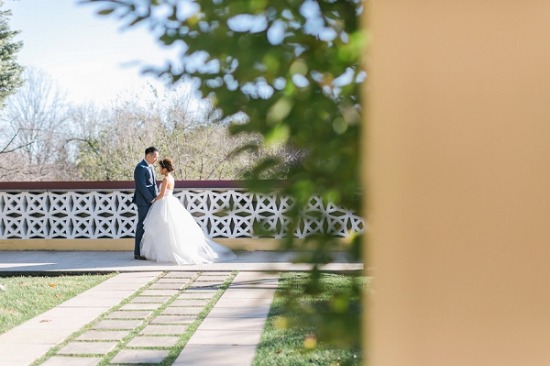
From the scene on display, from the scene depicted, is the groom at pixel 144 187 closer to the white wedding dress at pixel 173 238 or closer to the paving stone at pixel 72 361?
the white wedding dress at pixel 173 238

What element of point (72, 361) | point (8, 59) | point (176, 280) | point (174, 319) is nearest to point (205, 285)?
point (176, 280)

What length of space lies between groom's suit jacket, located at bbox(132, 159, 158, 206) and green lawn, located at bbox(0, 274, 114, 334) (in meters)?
1.81

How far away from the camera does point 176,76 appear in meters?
1.55

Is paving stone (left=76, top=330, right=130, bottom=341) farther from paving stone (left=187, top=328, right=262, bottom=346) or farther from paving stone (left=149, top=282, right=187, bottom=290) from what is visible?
paving stone (left=149, top=282, right=187, bottom=290)

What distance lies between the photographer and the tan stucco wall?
53.6 inches

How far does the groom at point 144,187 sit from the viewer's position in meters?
10.4

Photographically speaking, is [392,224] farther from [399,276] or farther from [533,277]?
[533,277]

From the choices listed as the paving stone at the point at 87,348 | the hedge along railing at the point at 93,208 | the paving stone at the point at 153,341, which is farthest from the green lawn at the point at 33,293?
the hedge along railing at the point at 93,208

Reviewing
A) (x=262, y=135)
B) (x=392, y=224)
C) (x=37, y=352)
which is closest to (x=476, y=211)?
(x=392, y=224)

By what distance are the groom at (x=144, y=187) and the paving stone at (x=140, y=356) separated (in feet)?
17.8

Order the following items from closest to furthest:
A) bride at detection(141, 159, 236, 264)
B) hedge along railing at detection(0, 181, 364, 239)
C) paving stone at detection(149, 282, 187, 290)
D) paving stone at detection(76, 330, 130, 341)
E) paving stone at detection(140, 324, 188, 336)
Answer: paving stone at detection(76, 330, 130, 341) < paving stone at detection(140, 324, 188, 336) < paving stone at detection(149, 282, 187, 290) < bride at detection(141, 159, 236, 264) < hedge along railing at detection(0, 181, 364, 239)

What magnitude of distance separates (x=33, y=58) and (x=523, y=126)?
2646cm

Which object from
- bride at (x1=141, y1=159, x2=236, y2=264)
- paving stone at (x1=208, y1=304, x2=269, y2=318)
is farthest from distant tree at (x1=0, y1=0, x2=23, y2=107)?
paving stone at (x1=208, y1=304, x2=269, y2=318)

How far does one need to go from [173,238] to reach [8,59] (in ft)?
37.0
